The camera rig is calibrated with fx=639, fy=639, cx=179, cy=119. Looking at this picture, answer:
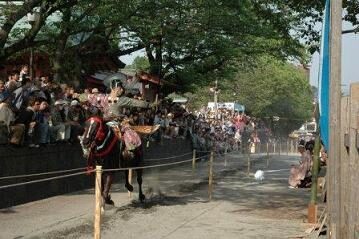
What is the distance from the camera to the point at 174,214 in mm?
13422

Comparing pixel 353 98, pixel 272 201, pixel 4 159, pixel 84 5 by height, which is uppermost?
pixel 84 5

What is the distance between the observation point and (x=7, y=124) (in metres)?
13.2

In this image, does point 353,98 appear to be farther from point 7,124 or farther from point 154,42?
point 154,42

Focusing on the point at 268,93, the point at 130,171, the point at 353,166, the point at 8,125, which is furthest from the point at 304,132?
the point at 353,166

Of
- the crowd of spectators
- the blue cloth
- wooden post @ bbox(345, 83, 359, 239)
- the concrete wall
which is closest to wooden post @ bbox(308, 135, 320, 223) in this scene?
the blue cloth

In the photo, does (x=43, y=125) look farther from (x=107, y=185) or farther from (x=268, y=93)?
(x=268, y=93)

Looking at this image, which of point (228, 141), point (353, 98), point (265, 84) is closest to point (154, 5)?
point (353, 98)

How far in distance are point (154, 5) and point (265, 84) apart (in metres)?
46.6

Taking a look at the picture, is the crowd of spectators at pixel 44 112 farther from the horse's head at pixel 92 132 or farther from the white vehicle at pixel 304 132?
the white vehicle at pixel 304 132

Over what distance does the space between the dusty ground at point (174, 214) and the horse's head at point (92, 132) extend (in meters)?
1.43

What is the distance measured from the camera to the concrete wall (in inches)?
522

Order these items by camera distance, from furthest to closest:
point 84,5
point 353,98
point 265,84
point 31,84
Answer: point 265,84 < point 84,5 < point 31,84 < point 353,98

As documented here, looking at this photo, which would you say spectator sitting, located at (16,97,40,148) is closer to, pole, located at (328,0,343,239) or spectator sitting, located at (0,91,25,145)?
spectator sitting, located at (0,91,25,145)

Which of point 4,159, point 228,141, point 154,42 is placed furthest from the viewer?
point 228,141
